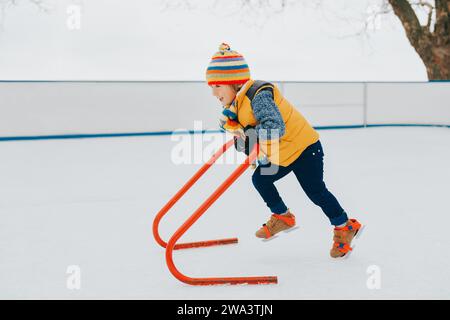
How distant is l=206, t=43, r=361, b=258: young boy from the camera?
255cm

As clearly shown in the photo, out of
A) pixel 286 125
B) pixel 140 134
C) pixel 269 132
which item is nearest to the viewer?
pixel 269 132

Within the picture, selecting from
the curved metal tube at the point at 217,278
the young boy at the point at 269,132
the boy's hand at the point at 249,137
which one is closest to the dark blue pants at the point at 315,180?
the young boy at the point at 269,132

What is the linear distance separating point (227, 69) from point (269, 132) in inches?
14.6

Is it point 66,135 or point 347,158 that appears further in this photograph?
point 66,135

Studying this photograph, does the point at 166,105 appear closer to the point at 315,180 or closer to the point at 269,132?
the point at 315,180

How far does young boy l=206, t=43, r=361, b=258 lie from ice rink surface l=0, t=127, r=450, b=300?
291 mm

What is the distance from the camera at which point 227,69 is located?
2.65m

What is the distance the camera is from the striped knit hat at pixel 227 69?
2.66 m

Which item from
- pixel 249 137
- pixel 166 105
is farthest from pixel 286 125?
pixel 166 105

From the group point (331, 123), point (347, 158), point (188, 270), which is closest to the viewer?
point (188, 270)

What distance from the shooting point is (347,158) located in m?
6.89

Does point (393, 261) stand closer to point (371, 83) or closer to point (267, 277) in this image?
point (267, 277)

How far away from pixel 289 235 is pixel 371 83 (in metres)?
8.65
